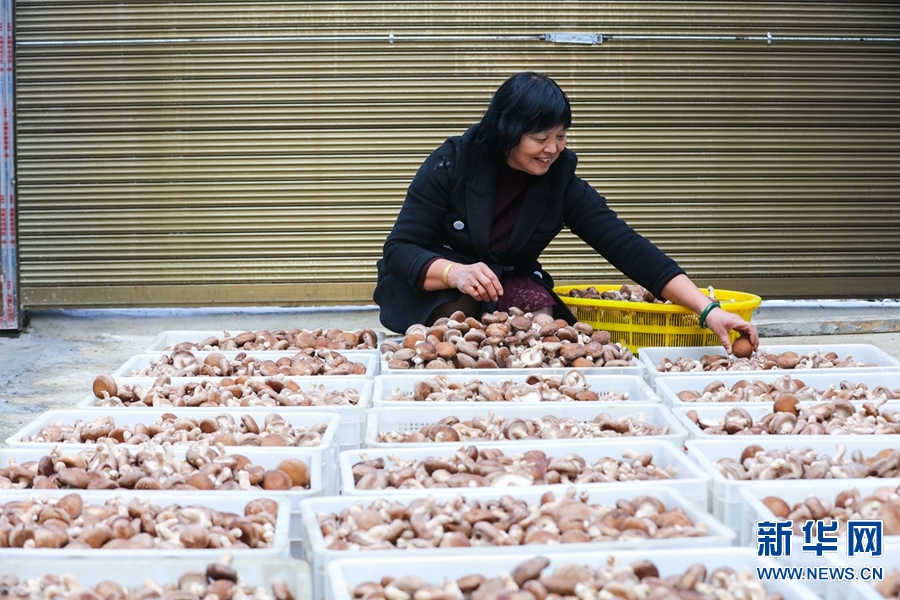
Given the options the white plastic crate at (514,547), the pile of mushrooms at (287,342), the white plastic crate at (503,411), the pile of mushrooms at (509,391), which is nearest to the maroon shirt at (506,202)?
the pile of mushrooms at (287,342)

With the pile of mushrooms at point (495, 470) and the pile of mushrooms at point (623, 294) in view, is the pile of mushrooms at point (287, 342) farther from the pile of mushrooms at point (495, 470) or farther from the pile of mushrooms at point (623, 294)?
the pile of mushrooms at point (495, 470)

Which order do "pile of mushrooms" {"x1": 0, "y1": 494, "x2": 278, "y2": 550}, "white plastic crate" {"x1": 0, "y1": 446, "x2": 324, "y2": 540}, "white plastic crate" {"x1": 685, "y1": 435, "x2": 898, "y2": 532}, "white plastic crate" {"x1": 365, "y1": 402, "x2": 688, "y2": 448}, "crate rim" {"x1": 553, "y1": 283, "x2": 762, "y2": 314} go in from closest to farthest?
"pile of mushrooms" {"x1": 0, "y1": 494, "x2": 278, "y2": 550} → "white plastic crate" {"x1": 0, "y1": 446, "x2": 324, "y2": 540} → "white plastic crate" {"x1": 685, "y1": 435, "x2": 898, "y2": 532} → "white plastic crate" {"x1": 365, "y1": 402, "x2": 688, "y2": 448} → "crate rim" {"x1": 553, "y1": 283, "x2": 762, "y2": 314}

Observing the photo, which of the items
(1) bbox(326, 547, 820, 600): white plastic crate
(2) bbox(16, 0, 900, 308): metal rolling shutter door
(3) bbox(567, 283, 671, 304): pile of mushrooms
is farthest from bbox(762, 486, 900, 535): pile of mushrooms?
(2) bbox(16, 0, 900, 308): metal rolling shutter door

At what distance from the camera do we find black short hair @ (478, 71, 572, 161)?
3479 millimetres

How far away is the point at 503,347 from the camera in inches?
131

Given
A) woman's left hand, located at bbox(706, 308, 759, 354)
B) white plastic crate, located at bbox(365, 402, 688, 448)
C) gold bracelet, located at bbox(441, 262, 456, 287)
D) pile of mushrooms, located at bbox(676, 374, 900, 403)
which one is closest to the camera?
white plastic crate, located at bbox(365, 402, 688, 448)

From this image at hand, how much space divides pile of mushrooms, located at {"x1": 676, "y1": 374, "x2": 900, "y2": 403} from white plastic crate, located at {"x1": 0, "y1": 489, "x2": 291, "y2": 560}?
1.47 m

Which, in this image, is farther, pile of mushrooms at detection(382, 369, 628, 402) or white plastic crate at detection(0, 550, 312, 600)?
pile of mushrooms at detection(382, 369, 628, 402)

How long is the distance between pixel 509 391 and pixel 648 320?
4.15 feet

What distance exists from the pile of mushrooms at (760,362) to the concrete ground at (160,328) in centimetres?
243

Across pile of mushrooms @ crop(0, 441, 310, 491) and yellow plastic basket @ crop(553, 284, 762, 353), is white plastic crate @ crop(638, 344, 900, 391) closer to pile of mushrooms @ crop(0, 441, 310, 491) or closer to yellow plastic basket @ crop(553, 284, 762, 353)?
yellow plastic basket @ crop(553, 284, 762, 353)

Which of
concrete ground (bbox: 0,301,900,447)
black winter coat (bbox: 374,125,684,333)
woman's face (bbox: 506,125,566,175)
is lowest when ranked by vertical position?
concrete ground (bbox: 0,301,900,447)

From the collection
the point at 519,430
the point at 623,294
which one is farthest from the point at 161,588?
the point at 623,294

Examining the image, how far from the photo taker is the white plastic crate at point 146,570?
1682 mm
